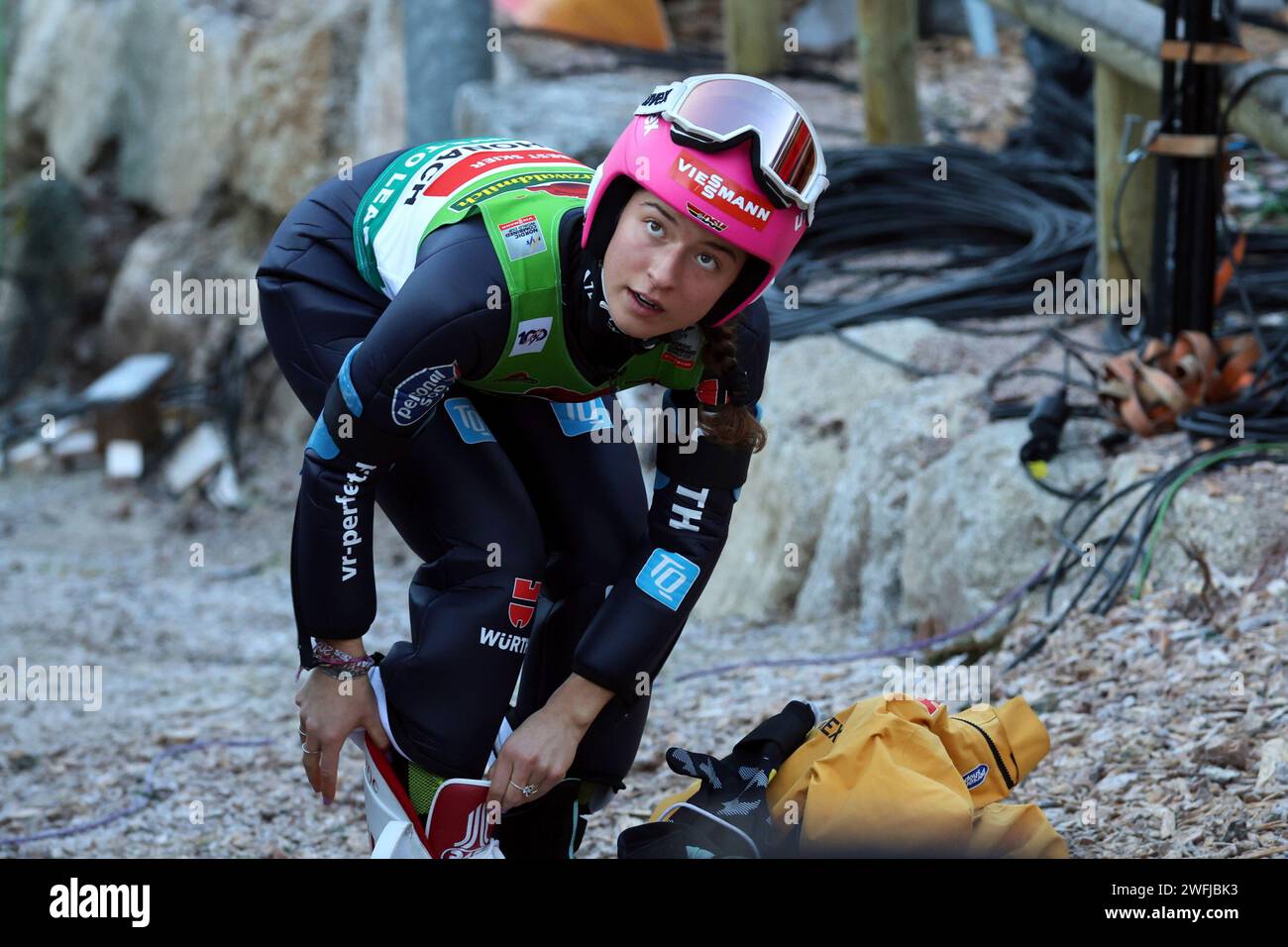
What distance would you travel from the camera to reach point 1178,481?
13.4 ft

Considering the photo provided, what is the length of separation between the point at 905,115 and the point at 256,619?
399 cm

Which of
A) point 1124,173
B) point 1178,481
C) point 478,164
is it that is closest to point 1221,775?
point 1178,481

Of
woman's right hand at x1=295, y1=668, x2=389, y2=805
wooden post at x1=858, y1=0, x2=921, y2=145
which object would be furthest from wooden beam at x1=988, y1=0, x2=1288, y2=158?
woman's right hand at x1=295, y1=668, x2=389, y2=805

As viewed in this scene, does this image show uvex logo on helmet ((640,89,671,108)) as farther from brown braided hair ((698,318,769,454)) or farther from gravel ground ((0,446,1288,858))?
gravel ground ((0,446,1288,858))

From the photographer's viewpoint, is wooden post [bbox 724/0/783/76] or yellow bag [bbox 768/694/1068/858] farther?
wooden post [bbox 724/0/783/76]

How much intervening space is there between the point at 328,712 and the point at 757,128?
123 centimetres

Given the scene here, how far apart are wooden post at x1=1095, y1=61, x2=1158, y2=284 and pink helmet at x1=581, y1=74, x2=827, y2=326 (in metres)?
3.13

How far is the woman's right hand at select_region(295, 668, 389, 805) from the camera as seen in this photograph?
103 inches

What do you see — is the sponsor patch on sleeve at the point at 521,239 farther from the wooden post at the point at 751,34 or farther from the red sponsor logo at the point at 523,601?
the wooden post at the point at 751,34

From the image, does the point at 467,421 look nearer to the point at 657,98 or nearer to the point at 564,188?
the point at 564,188

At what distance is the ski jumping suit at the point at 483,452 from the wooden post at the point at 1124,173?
3.04m

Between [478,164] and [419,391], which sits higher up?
[478,164]

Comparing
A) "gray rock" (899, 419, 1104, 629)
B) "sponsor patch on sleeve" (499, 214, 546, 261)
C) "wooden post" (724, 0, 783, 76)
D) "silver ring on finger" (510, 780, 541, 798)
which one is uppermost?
"wooden post" (724, 0, 783, 76)

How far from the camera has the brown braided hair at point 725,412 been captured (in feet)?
8.55
